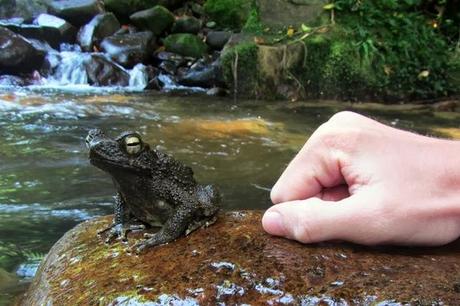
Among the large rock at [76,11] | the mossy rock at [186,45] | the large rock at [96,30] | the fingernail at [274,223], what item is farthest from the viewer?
the large rock at [76,11]

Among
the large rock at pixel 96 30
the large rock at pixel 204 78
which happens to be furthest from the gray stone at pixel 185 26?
the large rock at pixel 204 78

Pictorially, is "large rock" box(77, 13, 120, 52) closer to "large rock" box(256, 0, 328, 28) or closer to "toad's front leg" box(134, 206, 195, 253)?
"large rock" box(256, 0, 328, 28)

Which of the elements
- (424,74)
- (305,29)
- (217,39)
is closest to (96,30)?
(217,39)

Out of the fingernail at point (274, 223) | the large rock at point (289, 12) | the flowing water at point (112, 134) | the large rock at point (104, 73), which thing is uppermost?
the large rock at point (289, 12)

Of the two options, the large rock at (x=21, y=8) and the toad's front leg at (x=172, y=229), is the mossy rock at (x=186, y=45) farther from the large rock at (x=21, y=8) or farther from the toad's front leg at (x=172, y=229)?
the toad's front leg at (x=172, y=229)

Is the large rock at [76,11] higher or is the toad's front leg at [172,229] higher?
the large rock at [76,11]

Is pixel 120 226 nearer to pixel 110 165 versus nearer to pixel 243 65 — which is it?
pixel 110 165

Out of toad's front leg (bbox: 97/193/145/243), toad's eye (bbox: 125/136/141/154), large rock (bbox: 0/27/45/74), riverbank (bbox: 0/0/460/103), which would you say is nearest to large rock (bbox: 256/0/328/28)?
riverbank (bbox: 0/0/460/103)
